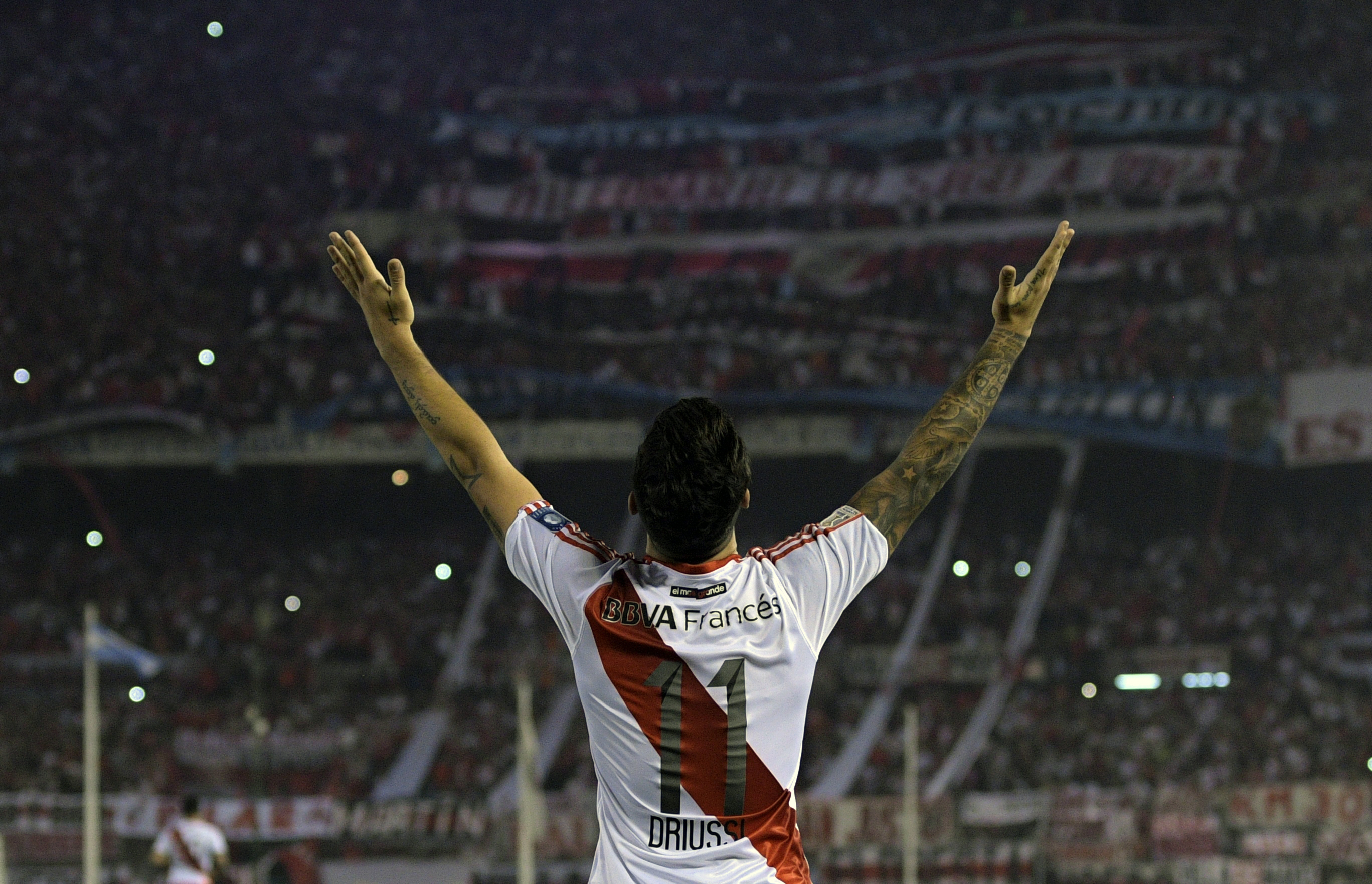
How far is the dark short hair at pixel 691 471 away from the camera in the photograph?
2146mm

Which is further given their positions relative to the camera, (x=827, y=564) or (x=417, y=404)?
(x=417, y=404)

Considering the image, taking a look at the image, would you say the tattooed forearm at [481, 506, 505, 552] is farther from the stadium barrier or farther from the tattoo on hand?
the stadium barrier

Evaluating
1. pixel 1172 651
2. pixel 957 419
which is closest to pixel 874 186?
pixel 1172 651

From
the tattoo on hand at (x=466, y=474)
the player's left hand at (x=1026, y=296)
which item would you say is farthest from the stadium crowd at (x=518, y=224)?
the tattoo on hand at (x=466, y=474)

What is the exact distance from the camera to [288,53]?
95.8 ft

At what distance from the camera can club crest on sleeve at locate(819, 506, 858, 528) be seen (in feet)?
7.96

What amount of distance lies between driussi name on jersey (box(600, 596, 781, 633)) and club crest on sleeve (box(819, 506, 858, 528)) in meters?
0.23

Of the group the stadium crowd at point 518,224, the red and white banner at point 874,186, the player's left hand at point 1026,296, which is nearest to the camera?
the player's left hand at point 1026,296

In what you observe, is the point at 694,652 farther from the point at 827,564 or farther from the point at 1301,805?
the point at 1301,805

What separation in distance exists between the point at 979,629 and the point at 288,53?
56.2 feet

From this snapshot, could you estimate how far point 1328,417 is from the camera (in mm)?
26000

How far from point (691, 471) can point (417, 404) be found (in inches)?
26.9

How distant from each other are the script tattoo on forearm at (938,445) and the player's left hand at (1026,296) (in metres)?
0.03

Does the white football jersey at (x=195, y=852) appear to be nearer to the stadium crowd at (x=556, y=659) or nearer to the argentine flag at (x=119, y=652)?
the argentine flag at (x=119, y=652)
